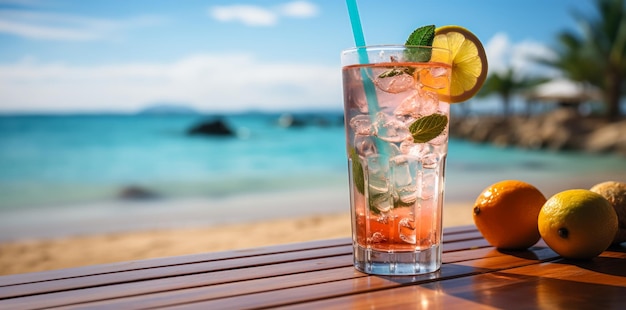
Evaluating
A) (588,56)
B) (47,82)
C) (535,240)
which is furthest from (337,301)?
(47,82)

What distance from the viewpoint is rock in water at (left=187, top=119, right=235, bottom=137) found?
1126 inches

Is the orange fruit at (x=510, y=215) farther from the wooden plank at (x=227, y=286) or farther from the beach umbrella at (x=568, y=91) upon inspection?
the beach umbrella at (x=568, y=91)

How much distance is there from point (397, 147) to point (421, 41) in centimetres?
26

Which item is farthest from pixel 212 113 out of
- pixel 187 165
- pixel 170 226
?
pixel 170 226

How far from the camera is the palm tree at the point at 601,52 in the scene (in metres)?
22.5

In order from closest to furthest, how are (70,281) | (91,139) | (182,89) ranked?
(70,281)
(91,139)
(182,89)

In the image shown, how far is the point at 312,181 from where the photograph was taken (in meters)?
15.1

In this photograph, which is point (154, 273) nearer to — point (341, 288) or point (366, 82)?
point (341, 288)

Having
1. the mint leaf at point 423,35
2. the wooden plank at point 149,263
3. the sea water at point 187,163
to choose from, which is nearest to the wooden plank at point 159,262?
the wooden plank at point 149,263

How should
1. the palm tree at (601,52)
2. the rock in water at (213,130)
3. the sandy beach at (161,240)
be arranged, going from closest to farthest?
the sandy beach at (161,240) < the palm tree at (601,52) < the rock in water at (213,130)

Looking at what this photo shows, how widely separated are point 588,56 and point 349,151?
984 inches

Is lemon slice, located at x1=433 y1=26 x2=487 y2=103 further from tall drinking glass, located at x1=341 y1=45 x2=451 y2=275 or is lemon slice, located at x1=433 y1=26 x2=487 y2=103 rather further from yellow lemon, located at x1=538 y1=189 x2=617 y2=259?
yellow lemon, located at x1=538 y1=189 x2=617 y2=259

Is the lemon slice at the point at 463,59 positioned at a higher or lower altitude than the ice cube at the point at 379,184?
higher

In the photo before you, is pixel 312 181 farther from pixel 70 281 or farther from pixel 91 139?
pixel 91 139
